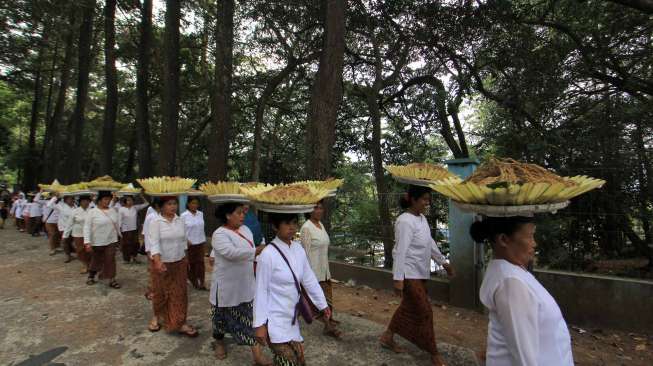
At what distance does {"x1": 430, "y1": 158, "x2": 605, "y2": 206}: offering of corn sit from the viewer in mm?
1759

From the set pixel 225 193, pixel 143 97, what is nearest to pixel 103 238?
pixel 225 193

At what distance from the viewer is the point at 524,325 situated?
165 cm

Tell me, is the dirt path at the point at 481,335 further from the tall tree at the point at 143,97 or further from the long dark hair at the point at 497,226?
the tall tree at the point at 143,97

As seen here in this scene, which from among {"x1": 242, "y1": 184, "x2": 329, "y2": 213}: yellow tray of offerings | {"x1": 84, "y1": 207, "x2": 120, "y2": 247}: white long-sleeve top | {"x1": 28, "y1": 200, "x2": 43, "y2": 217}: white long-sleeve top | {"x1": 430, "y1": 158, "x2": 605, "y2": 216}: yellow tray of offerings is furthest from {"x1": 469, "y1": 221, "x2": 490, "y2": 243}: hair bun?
{"x1": 28, "y1": 200, "x2": 43, "y2": 217}: white long-sleeve top

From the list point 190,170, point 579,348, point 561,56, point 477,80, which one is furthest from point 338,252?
point 190,170

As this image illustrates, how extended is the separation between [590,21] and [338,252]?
7527 millimetres

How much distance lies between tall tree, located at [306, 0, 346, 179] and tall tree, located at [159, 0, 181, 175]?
18.2ft

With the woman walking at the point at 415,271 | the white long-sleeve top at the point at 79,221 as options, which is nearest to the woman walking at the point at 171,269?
the woman walking at the point at 415,271

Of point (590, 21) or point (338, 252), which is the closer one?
point (338, 252)

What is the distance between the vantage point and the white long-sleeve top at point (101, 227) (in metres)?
6.98

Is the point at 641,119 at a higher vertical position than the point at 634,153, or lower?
higher

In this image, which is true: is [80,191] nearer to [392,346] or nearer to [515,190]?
[392,346]

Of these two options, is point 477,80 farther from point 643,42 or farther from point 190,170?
point 190,170

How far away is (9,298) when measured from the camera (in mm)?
6566
